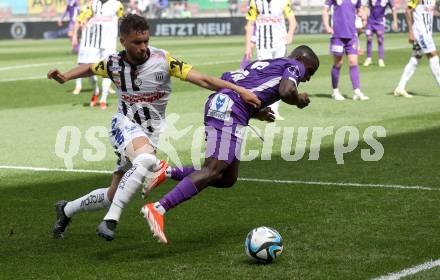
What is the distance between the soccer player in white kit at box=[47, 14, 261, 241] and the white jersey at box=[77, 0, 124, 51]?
1129 cm

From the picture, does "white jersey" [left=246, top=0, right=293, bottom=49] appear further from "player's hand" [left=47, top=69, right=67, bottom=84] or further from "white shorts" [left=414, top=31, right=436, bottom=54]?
"player's hand" [left=47, top=69, right=67, bottom=84]

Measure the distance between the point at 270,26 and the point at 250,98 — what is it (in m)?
9.68

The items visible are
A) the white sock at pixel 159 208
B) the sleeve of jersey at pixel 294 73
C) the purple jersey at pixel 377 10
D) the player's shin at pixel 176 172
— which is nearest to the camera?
the white sock at pixel 159 208

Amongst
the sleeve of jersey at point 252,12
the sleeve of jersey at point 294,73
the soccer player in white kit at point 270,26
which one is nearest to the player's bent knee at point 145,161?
the sleeve of jersey at point 294,73

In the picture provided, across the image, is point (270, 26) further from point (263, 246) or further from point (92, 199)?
point (263, 246)

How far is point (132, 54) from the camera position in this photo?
25.4 ft

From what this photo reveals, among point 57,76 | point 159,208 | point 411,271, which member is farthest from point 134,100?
point 411,271

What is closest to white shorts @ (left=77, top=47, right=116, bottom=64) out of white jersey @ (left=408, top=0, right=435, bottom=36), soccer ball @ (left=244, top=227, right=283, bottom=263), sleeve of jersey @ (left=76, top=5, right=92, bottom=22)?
sleeve of jersey @ (left=76, top=5, right=92, bottom=22)

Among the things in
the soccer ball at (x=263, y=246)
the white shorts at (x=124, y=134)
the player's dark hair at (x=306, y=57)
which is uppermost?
the player's dark hair at (x=306, y=57)

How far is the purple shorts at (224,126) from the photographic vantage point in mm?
7898

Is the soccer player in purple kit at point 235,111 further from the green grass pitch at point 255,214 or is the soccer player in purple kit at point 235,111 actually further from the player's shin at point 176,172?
the green grass pitch at point 255,214

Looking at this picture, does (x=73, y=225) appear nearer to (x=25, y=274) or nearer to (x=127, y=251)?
(x=127, y=251)

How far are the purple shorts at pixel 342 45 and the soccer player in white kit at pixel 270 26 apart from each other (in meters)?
2.12

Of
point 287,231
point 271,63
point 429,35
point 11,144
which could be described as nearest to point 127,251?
point 287,231
